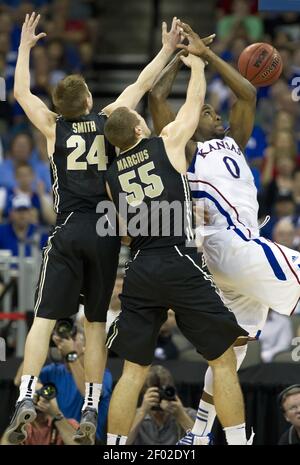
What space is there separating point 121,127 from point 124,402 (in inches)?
77.9

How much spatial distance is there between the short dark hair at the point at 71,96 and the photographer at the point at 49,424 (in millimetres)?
2346

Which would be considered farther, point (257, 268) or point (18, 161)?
point (18, 161)

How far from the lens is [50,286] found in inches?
332

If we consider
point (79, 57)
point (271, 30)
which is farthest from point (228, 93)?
point (79, 57)

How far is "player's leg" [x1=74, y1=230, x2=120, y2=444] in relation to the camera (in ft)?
27.8

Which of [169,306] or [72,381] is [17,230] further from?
[169,306]

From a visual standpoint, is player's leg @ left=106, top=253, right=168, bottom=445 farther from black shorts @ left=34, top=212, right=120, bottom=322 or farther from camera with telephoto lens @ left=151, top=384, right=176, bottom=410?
camera with telephoto lens @ left=151, top=384, right=176, bottom=410

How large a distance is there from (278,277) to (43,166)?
736 centimetres

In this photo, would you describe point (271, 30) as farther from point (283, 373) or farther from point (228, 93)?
point (283, 373)

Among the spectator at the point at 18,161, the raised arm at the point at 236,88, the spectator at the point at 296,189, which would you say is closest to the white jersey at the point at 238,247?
the raised arm at the point at 236,88

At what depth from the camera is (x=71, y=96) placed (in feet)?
27.8

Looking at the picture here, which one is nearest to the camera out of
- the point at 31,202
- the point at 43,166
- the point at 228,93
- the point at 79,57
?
the point at 31,202

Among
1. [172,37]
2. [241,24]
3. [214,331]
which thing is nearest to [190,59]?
[172,37]

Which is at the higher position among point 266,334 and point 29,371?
point 266,334
